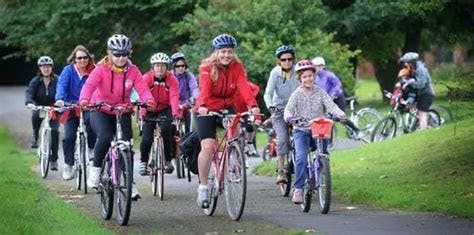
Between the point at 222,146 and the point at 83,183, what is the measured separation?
454 centimetres

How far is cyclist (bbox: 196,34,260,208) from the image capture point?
12719 millimetres

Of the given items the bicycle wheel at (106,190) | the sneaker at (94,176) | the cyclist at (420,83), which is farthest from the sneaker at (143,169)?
the cyclist at (420,83)

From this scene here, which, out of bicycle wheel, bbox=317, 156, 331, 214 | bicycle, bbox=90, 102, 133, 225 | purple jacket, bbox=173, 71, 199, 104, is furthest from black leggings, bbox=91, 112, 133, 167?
purple jacket, bbox=173, 71, 199, 104

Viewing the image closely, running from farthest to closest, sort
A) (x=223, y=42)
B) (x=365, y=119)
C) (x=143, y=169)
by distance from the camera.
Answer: (x=365, y=119) < (x=143, y=169) < (x=223, y=42)

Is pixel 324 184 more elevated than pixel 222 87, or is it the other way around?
pixel 222 87

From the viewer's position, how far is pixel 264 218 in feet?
41.0

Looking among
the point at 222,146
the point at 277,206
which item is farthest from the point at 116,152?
the point at 277,206

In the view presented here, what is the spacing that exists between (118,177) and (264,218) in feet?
5.12

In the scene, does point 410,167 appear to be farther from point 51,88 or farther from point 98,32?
point 98,32

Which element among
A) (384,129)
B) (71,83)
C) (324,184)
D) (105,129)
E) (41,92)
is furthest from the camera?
(384,129)

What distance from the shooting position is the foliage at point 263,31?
30797 mm

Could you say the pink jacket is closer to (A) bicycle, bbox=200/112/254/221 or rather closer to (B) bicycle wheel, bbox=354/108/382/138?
(A) bicycle, bbox=200/112/254/221

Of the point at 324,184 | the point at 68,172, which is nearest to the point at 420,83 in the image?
the point at 68,172

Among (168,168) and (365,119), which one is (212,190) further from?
(365,119)
